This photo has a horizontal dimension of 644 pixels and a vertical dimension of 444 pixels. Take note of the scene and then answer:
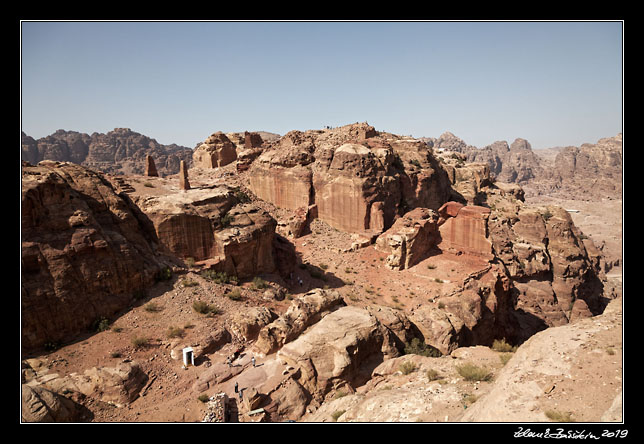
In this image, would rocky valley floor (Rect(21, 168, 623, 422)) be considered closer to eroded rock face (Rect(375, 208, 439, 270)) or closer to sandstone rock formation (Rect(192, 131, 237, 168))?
eroded rock face (Rect(375, 208, 439, 270))

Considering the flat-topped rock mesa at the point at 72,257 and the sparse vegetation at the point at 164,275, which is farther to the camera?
the sparse vegetation at the point at 164,275

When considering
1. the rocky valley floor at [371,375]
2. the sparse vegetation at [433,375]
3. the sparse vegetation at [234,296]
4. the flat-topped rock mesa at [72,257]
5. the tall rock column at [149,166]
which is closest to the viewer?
the rocky valley floor at [371,375]

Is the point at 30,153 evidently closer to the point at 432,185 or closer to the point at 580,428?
the point at 432,185

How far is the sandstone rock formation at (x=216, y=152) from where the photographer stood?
148 ft

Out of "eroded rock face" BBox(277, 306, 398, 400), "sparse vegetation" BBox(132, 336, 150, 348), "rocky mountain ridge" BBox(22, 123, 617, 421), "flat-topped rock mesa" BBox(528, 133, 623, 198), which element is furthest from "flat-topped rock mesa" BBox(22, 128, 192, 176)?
"flat-topped rock mesa" BBox(528, 133, 623, 198)

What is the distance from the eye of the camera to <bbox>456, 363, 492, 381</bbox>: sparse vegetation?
10.1 metres

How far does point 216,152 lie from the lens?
148 ft

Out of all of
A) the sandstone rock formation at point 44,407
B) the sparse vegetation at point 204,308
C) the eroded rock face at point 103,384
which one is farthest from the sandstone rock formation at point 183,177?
the sandstone rock formation at point 44,407

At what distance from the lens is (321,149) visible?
35.0 m

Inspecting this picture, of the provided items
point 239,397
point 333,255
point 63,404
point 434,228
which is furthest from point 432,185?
point 63,404

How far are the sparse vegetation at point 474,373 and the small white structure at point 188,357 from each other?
9.46 metres

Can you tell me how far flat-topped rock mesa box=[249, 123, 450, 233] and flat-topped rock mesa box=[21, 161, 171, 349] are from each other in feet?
61.5

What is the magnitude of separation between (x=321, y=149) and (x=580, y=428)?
31.3m

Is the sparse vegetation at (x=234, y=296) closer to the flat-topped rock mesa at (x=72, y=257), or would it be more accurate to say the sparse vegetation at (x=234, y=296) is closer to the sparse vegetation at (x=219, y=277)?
the sparse vegetation at (x=219, y=277)
